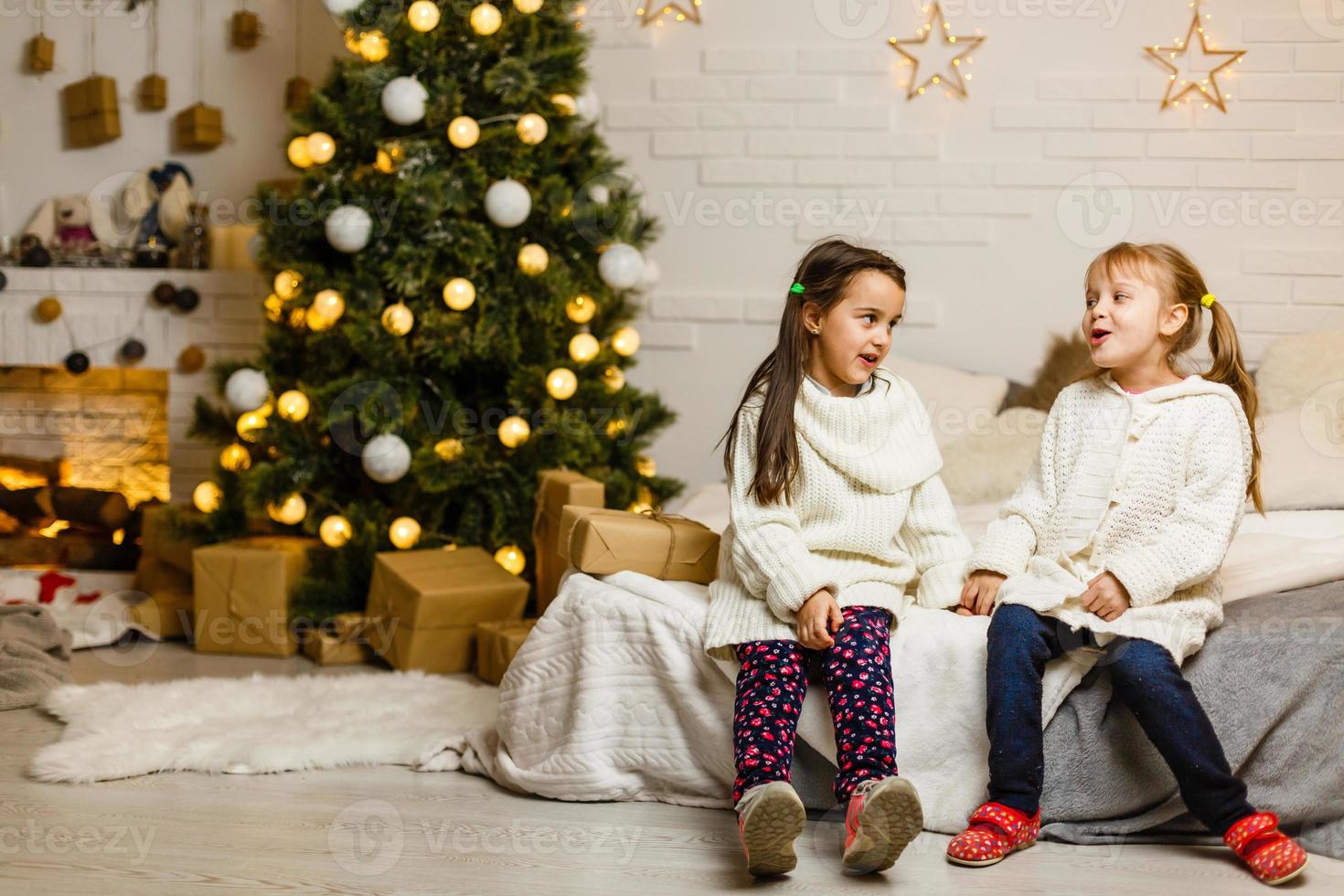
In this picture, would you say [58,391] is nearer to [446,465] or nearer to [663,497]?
[446,465]

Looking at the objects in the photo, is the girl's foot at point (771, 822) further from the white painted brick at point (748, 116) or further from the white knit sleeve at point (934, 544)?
the white painted brick at point (748, 116)

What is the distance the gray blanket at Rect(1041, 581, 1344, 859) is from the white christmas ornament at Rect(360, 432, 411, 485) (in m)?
1.69

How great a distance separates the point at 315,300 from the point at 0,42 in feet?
5.92

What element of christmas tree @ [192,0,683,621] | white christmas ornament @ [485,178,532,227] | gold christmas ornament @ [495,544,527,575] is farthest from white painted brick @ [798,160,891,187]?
gold christmas ornament @ [495,544,527,575]

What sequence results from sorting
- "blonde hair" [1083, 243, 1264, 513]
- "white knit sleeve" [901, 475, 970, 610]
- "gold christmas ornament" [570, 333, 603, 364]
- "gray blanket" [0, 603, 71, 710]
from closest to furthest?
"blonde hair" [1083, 243, 1264, 513]
"white knit sleeve" [901, 475, 970, 610]
"gray blanket" [0, 603, 71, 710]
"gold christmas ornament" [570, 333, 603, 364]

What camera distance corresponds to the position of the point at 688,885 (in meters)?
1.77

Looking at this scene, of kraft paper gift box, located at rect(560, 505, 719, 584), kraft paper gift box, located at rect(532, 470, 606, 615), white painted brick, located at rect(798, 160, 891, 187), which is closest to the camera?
kraft paper gift box, located at rect(560, 505, 719, 584)

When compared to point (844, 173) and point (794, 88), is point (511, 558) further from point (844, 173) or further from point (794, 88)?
point (794, 88)

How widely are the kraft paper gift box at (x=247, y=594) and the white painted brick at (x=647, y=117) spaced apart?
58.4 inches

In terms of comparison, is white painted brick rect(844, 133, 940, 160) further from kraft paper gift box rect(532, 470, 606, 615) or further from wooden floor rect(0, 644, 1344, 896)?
wooden floor rect(0, 644, 1344, 896)

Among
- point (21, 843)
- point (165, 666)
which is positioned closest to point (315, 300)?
point (165, 666)

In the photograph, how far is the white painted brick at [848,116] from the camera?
3.53 meters

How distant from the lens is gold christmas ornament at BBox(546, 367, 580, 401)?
10.3ft

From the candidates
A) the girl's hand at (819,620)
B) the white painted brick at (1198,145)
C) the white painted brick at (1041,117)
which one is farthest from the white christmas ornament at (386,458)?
the white painted brick at (1198,145)
